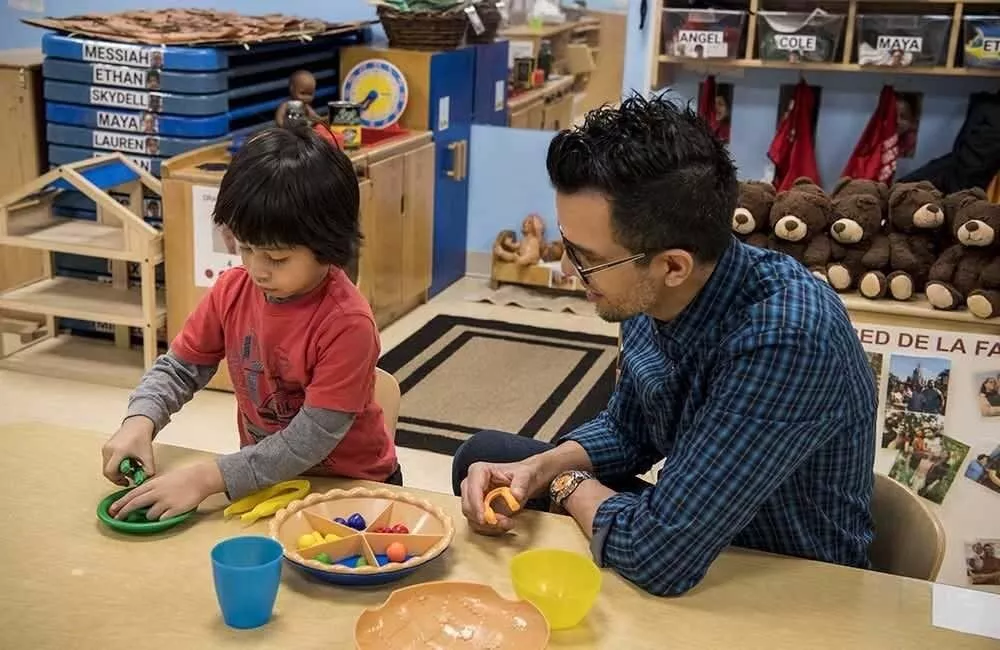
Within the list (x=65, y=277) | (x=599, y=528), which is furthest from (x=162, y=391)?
(x=65, y=277)

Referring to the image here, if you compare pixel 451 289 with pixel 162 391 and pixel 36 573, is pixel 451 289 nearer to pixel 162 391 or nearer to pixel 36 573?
pixel 162 391

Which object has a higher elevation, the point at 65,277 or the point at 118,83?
the point at 118,83

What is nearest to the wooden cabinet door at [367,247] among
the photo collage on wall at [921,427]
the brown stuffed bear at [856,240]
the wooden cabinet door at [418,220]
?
the wooden cabinet door at [418,220]

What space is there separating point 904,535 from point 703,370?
0.38m

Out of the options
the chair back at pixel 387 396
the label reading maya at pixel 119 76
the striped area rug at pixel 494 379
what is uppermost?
the label reading maya at pixel 119 76

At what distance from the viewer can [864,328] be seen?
248 centimetres

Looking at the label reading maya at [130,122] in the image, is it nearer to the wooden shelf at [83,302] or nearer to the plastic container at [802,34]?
the wooden shelf at [83,302]

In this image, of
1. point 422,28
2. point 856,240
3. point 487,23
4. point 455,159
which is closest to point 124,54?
point 422,28

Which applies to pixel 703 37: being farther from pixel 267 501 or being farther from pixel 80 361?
pixel 267 501

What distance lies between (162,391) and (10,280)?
8.57 feet

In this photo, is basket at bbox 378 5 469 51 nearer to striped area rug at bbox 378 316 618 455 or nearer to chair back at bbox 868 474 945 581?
striped area rug at bbox 378 316 618 455

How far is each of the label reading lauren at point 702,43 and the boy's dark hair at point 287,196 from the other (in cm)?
199

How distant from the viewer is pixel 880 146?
3.34m

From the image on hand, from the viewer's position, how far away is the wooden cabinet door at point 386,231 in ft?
12.1
